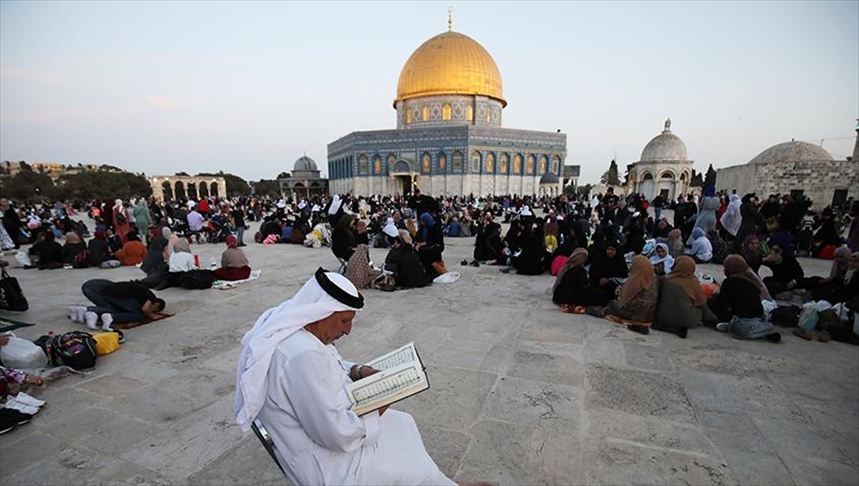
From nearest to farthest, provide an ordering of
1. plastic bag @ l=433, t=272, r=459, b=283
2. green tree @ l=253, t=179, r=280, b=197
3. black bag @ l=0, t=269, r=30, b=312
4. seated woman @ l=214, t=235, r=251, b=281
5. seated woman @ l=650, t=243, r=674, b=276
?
black bag @ l=0, t=269, r=30, b=312 < seated woman @ l=650, t=243, r=674, b=276 < seated woman @ l=214, t=235, r=251, b=281 < plastic bag @ l=433, t=272, r=459, b=283 < green tree @ l=253, t=179, r=280, b=197

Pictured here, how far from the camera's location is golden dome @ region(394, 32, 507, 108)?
109 feet

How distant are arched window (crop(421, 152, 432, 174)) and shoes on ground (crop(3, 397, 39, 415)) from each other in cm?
3188

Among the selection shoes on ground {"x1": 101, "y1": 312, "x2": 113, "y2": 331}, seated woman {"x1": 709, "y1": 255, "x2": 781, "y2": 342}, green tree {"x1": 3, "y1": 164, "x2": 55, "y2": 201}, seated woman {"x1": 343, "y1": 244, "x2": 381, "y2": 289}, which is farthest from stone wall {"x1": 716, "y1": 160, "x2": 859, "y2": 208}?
green tree {"x1": 3, "y1": 164, "x2": 55, "y2": 201}

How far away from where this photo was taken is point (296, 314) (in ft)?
4.66

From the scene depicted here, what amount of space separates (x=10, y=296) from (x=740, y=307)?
8444mm

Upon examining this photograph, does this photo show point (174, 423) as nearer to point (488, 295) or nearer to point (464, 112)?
point (488, 295)

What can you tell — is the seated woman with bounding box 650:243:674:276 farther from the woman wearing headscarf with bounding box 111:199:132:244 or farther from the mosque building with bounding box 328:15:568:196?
the mosque building with bounding box 328:15:568:196

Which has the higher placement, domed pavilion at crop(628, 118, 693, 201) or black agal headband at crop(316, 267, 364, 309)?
domed pavilion at crop(628, 118, 693, 201)

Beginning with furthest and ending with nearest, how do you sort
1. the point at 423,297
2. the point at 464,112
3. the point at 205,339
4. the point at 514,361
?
the point at 464,112, the point at 423,297, the point at 205,339, the point at 514,361

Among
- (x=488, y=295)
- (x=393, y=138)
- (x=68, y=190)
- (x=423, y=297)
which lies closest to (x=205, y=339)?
(x=423, y=297)

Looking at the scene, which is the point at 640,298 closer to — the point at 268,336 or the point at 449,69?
the point at 268,336

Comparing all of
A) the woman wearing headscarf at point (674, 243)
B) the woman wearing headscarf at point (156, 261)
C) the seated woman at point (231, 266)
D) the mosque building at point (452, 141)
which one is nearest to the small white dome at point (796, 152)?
the mosque building at point (452, 141)

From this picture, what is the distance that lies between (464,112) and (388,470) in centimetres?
3513

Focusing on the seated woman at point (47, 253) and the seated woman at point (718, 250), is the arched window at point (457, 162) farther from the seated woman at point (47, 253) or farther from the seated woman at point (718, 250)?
the seated woman at point (47, 253)
